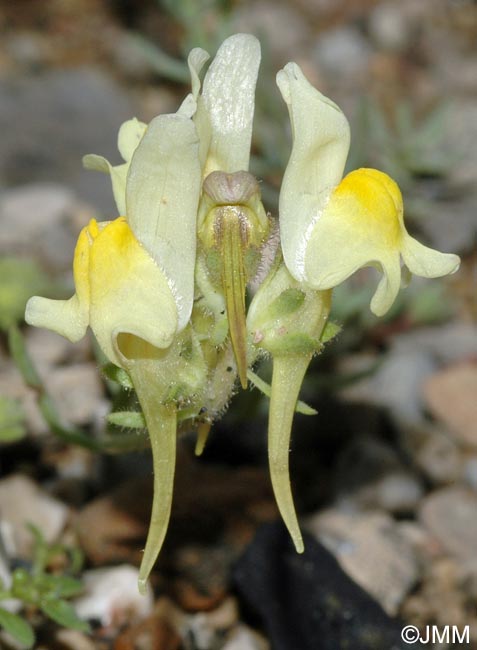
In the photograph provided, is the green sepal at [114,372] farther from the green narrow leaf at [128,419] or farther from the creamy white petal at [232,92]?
the creamy white petal at [232,92]

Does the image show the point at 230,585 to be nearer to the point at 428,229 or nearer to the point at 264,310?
the point at 264,310

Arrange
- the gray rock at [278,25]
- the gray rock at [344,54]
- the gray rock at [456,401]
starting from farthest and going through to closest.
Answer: the gray rock at [278,25] < the gray rock at [344,54] < the gray rock at [456,401]

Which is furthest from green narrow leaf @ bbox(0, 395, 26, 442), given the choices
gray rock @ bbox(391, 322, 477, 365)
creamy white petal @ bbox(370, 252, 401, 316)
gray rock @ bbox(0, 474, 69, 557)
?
gray rock @ bbox(391, 322, 477, 365)

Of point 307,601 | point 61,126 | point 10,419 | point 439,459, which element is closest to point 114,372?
point 10,419

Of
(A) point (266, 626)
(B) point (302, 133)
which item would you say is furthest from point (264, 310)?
(A) point (266, 626)

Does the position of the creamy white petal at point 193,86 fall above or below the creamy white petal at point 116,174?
above

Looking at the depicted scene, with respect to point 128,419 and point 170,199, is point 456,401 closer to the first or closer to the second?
point 128,419

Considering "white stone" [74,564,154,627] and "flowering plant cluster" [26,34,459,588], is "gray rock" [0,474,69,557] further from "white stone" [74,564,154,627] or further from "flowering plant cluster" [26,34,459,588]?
"flowering plant cluster" [26,34,459,588]

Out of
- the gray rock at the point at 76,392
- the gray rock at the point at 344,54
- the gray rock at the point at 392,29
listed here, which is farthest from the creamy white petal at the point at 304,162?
the gray rock at the point at 392,29
